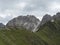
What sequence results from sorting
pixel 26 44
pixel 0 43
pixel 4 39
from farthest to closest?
pixel 26 44 → pixel 4 39 → pixel 0 43

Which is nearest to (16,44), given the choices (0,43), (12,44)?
(12,44)

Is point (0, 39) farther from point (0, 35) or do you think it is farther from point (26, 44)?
point (26, 44)

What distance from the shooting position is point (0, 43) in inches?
6722

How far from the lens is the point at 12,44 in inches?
7023

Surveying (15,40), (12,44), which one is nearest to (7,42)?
(12,44)

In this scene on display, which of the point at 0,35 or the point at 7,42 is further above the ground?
the point at 0,35

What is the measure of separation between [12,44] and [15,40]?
21122 mm

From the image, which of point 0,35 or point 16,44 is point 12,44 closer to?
point 16,44

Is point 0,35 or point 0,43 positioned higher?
point 0,35

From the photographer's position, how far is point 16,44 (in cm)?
18712

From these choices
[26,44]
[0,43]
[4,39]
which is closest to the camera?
[0,43]

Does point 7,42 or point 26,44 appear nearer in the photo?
point 7,42

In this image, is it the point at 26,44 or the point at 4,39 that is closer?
the point at 4,39

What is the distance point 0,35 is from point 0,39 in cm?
1067
